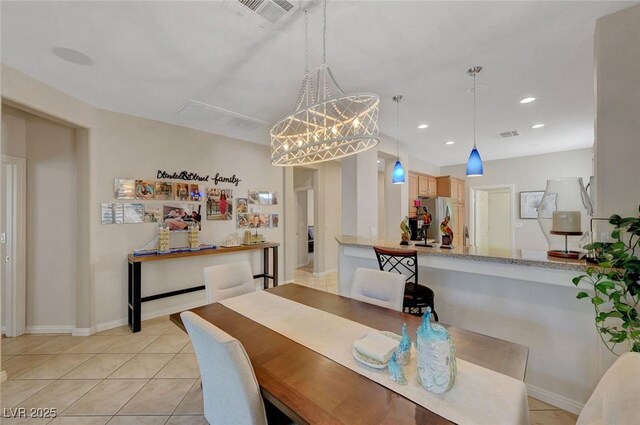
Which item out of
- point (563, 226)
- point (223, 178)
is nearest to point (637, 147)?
point (563, 226)

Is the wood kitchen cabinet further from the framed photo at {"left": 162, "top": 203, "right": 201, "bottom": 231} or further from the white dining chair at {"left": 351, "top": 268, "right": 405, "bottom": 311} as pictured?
the framed photo at {"left": 162, "top": 203, "right": 201, "bottom": 231}

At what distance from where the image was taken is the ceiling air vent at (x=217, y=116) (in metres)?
3.14

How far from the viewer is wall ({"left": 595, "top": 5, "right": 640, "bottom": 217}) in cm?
164

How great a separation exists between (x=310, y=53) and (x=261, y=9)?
0.55 m

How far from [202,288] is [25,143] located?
2.69 m

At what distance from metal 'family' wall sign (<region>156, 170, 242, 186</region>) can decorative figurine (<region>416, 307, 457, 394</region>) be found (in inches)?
149

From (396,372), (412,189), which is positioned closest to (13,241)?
(396,372)

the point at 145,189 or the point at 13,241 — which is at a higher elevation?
the point at 145,189

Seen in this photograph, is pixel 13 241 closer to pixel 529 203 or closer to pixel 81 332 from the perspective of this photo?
pixel 81 332

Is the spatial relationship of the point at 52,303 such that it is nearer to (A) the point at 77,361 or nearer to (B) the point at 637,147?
(A) the point at 77,361

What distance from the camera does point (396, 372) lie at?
1.06 m

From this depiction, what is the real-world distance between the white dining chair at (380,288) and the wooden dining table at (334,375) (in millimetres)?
230

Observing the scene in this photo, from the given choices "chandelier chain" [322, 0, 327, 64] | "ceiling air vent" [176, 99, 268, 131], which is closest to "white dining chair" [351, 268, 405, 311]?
"chandelier chain" [322, 0, 327, 64]

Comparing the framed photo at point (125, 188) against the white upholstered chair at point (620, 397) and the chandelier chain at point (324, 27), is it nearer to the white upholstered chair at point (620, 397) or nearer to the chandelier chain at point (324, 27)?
the chandelier chain at point (324, 27)
